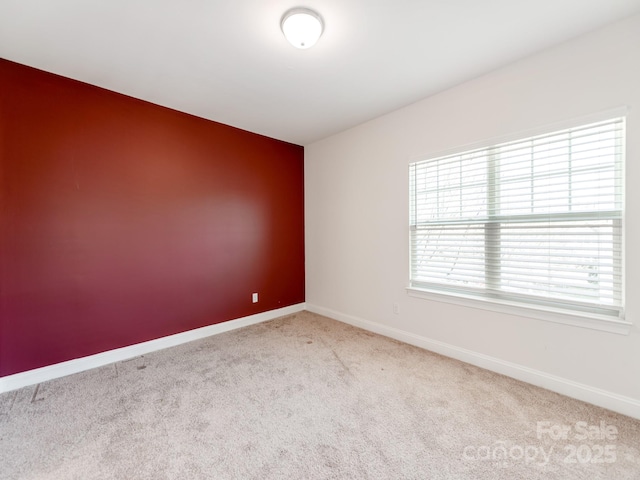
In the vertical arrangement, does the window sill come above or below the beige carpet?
above

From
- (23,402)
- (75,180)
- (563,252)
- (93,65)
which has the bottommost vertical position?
(23,402)

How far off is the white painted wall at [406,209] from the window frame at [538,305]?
0.04 metres

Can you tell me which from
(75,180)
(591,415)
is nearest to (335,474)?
(591,415)

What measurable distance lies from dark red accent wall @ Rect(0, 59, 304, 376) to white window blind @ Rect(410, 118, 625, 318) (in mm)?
2250

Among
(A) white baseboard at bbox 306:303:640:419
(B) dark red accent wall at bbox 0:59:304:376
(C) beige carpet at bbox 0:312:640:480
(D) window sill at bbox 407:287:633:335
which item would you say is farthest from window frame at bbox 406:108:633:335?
(B) dark red accent wall at bbox 0:59:304:376

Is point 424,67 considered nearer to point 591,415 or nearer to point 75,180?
point 591,415

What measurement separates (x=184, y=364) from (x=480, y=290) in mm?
2825

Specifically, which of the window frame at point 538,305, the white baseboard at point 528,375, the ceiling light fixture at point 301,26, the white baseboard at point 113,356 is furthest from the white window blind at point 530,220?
the white baseboard at point 113,356

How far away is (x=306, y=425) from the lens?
170 centimetres

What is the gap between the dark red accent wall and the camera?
2.17 meters

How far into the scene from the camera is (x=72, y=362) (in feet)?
7.78

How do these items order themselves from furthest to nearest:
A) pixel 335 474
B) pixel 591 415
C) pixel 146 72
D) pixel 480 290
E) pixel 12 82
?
pixel 480 290 < pixel 146 72 < pixel 12 82 < pixel 591 415 < pixel 335 474

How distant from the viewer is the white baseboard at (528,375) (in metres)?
1.77

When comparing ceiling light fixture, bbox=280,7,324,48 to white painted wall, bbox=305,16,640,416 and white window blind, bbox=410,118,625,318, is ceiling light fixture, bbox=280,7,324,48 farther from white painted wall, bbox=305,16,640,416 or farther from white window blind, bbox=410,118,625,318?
white window blind, bbox=410,118,625,318
